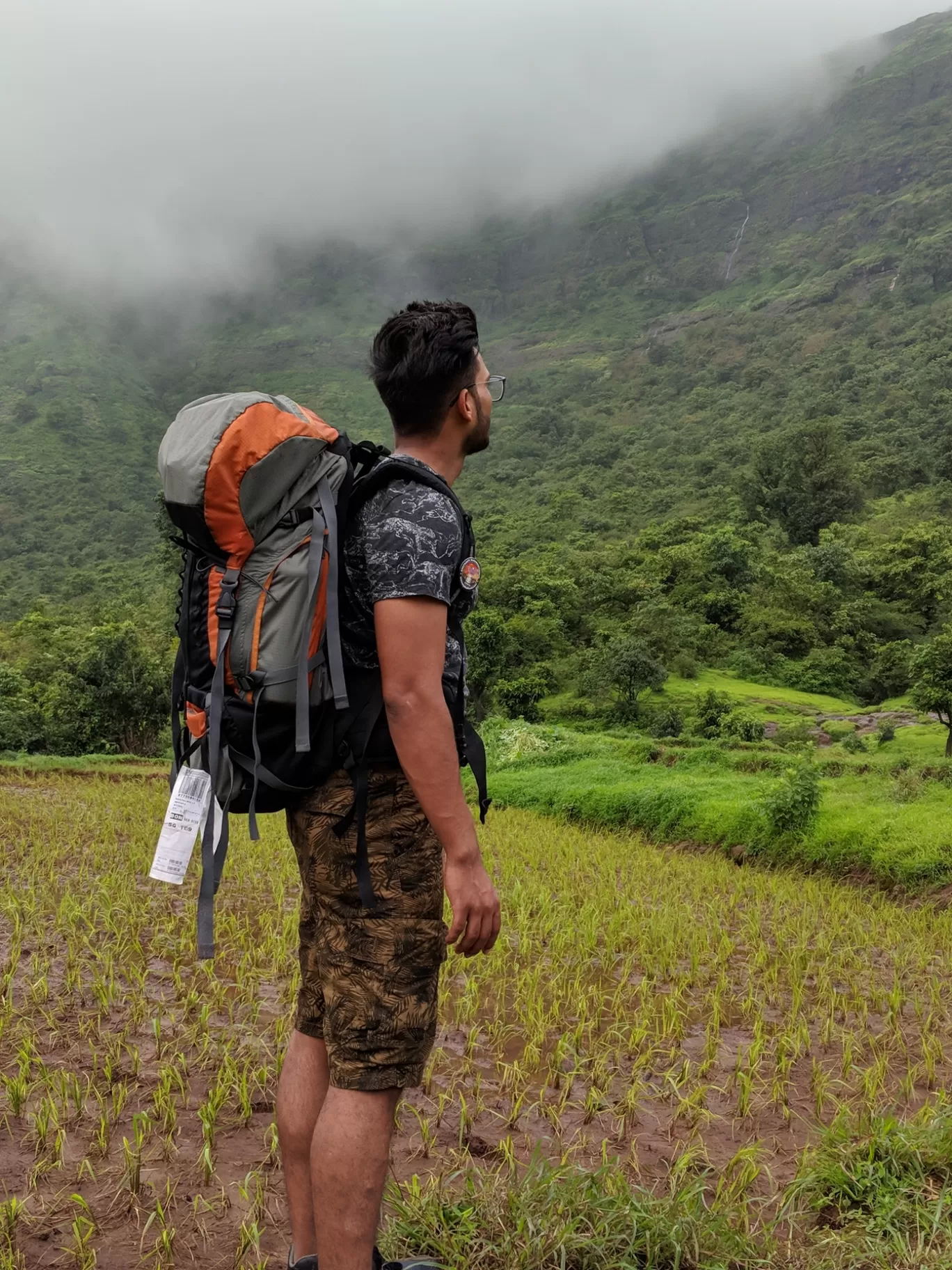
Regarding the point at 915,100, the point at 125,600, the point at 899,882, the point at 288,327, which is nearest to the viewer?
the point at 899,882

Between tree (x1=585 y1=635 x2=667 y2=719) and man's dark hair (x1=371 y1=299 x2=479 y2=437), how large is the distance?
15328mm

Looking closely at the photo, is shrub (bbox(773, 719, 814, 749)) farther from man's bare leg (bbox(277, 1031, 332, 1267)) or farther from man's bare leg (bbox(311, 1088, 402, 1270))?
man's bare leg (bbox(311, 1088, 402, 1270))

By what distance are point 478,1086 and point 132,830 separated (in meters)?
6.65

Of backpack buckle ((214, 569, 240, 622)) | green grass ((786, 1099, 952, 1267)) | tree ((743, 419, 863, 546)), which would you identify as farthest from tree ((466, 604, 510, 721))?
tree ((743, 419, 863, 546))

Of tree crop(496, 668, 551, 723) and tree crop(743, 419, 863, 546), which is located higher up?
tree crop(743, 419, 863, 546)

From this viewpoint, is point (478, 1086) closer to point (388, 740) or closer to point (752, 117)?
point (388, 740)

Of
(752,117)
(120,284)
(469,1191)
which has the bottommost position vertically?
(469,1191)

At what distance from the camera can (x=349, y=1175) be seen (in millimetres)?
1584

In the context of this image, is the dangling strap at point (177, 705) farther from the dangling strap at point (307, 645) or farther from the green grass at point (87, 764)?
the green grass at point (87, 764)

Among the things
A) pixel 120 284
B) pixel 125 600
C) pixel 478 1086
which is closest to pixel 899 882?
pixel 478 1086

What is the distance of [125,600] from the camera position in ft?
126

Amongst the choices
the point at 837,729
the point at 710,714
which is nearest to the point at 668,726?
the point at 710,714

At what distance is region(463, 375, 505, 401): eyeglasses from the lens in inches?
74.0

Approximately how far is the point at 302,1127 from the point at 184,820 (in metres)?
0.68
